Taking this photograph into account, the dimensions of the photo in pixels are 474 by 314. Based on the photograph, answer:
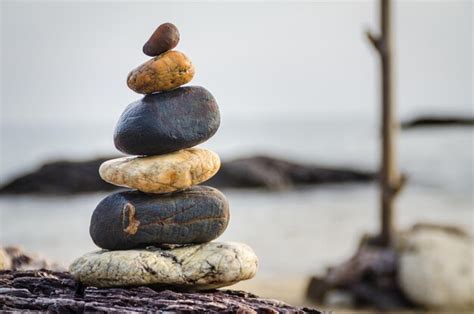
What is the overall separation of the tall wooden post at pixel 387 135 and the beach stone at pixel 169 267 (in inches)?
165

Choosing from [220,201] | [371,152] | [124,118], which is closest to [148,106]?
[124,118]

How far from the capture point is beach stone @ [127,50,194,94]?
132 inches

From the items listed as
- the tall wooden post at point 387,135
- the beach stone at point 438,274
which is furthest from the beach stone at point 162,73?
the tall wooden post at point 387,135

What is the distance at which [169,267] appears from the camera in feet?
10.8

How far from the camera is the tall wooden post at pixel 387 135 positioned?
24.2 feet

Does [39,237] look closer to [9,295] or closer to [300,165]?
[9,295]

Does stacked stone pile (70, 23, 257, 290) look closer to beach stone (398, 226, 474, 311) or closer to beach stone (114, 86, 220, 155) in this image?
beach stone (114, 86, 220, 155)

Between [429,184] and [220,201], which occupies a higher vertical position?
[220,201]

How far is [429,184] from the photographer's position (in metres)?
16.1

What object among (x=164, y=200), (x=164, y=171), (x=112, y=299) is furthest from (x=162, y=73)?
(x=112, y=299)

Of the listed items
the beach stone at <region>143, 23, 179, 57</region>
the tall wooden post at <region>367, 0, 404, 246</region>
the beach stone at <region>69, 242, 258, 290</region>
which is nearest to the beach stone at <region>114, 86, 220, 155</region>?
the beach stone at <region>143, 23, 179, 57</region>

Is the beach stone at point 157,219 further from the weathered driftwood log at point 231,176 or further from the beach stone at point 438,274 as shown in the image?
the weathered driftwood log at point 231,176

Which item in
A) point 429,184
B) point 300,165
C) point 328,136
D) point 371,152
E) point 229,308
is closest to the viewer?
point 229,308

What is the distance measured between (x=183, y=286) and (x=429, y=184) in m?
13.3
